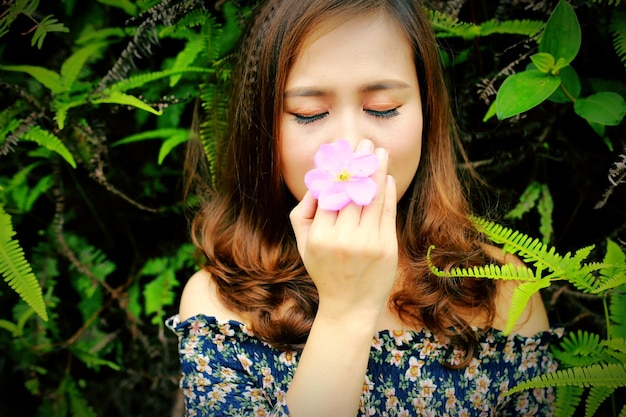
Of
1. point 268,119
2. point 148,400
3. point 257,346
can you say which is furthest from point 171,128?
point 148,400

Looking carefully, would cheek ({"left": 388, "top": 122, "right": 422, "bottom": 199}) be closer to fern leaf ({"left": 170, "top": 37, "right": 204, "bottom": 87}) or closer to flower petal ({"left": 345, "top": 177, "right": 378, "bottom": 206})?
flower petal ({"left": 345, "top": 177, "right": 378, "bottom": 206})

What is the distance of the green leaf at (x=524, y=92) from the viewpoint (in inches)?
69.1

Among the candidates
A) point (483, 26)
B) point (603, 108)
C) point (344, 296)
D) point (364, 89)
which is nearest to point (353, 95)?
point (364, 89)

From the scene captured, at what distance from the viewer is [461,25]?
2.04 m

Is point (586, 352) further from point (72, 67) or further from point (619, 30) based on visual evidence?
point (72, 67)

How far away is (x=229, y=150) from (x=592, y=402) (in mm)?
1565

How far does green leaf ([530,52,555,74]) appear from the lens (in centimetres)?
179

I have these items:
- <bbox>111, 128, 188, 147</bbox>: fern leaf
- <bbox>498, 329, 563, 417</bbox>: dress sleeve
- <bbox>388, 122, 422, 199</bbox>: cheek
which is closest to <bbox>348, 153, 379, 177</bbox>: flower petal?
<bbox>388, 122, 422, 199</bbox>: cheek

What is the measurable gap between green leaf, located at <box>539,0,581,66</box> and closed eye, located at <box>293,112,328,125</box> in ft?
2.77

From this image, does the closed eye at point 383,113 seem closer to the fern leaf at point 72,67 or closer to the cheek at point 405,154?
the cheek at point 405,154

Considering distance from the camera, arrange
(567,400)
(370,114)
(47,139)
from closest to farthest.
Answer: (370,114)
(567,400)
(47,139)

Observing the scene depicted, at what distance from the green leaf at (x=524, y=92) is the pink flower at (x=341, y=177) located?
0.58m

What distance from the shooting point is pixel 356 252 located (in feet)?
4.78

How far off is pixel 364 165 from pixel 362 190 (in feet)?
0.26
